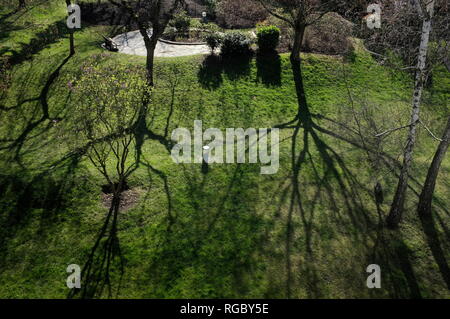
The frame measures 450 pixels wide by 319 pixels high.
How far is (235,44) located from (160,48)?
5.20 metres

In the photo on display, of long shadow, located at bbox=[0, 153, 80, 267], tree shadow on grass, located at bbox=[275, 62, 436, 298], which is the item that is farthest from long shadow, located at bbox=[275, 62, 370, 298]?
long shadow, located at bbox=[0, 153, 80, 267]

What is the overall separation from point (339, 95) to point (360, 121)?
2.39m

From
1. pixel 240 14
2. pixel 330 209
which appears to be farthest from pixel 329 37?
pixel 330 209

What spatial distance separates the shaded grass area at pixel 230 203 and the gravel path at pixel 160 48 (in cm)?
285

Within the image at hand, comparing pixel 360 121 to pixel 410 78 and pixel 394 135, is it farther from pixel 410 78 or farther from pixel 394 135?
pixel 410 78

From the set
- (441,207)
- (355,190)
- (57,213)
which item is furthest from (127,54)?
(441,207)

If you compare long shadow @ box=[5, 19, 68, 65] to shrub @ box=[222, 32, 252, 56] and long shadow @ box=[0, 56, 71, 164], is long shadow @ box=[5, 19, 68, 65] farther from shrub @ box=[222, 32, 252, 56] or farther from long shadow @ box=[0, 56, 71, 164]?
shrub @ box=[222, 32, 252, 56]

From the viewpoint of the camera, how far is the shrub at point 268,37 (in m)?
22.0

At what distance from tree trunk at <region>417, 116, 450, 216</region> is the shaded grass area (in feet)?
1.57

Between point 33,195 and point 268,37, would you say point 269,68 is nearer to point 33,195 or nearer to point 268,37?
point 268,37

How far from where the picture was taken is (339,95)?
20188 millimetres

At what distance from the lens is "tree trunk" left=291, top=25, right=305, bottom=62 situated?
21.2 m

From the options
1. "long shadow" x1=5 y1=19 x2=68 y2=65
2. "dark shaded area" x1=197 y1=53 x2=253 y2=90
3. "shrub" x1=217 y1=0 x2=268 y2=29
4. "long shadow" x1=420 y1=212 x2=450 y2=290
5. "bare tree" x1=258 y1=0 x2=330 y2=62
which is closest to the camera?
"long shadow" x1=420 y1=212 x2=450 y2=290

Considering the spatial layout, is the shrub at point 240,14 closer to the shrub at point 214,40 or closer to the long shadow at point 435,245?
the shrub at point 214,40
